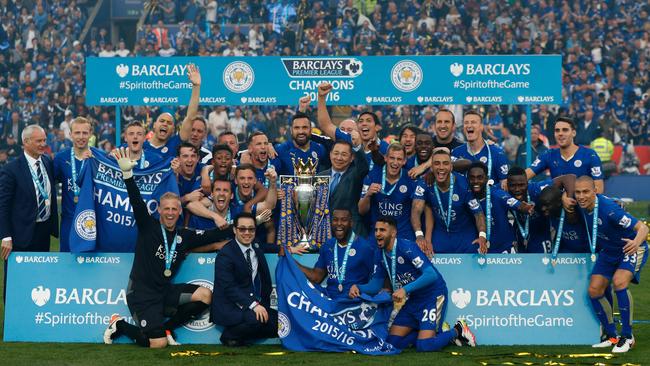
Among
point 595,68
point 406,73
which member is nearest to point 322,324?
point 406,73

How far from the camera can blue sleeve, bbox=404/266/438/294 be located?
9.30 metres

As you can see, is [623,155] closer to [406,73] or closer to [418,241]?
[406,73]

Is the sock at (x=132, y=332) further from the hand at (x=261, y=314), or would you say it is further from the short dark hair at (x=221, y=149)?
the short dark hair at (x=221, y=149)

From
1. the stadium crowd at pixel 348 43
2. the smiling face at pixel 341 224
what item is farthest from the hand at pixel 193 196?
the stadium crowd at pixel 348 43

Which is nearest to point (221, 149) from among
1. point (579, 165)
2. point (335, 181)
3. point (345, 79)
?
point (335, 181)

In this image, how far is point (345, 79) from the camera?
762 inches

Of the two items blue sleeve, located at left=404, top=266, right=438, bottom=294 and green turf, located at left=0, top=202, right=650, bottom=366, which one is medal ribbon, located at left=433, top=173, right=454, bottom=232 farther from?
green turf, located at left=0, top=202, right=650, bottom=366

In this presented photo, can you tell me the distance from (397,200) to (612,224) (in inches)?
82.5

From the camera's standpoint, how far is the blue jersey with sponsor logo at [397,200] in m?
10.4

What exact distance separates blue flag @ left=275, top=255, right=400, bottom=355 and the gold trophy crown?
4.93 feet

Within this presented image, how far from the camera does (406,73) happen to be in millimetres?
19391

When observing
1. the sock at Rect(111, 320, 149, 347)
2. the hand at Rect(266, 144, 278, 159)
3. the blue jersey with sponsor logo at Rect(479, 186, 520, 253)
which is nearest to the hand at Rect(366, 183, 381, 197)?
the blue jersey with sponsor logo at Rect(479, 186, 520, 253)

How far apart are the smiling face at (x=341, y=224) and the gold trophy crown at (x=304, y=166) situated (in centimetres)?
134

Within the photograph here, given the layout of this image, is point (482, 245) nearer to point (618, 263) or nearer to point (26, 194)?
point (618, 263)
